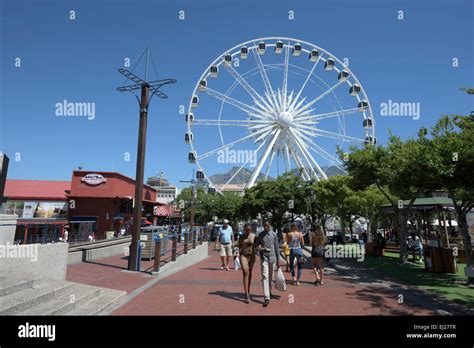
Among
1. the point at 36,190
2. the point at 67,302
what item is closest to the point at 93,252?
the point at 67,302

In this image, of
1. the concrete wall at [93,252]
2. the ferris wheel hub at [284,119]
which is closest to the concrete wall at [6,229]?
the concrete wall at [93,252]

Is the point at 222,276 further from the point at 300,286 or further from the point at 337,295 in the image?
the point at 337,295

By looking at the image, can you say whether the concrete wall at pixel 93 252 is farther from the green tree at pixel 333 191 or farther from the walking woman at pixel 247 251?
the green tree at pixel 333 191

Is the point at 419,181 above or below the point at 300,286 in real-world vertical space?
above

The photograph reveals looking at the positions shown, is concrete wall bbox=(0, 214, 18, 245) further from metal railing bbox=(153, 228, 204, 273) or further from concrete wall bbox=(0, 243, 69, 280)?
metal railing bbox=(153, 228, 204, 273)

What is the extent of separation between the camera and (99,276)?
31.1 feet

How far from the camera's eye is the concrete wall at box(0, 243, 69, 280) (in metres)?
7.09

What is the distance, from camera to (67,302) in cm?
612

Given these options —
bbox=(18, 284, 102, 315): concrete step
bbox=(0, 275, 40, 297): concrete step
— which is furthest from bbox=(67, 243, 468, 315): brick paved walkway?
bbox=(0, 275, 40, 297): concrete step

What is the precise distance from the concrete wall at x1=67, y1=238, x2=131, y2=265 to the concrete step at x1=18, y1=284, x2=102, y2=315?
196 inches

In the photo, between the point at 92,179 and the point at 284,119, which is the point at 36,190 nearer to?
the point at 92,179
